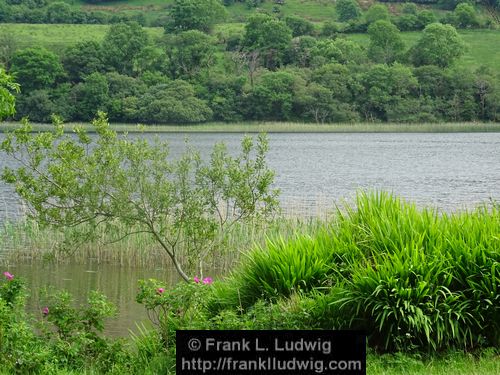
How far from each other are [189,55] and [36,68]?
901 inches

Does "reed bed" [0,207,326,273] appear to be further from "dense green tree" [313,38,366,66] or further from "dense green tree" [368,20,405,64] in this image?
"dense green tree" [368,20,405,64]

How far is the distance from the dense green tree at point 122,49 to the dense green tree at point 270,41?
67.5 feet

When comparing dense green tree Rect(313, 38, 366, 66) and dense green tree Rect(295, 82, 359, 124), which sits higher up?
dense green tree Rect(313, 38, 366, 66)

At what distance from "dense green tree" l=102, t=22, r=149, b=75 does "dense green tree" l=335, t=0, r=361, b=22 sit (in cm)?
6396

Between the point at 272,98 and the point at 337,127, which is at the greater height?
the point at 272,98

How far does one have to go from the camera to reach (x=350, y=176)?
184 feet

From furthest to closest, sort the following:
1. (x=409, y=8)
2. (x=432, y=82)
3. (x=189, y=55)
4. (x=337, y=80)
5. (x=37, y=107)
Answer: (x=409, y=8)
(x=189, y=55)
(x=432, y=82)
(x=337, y=80)
(x=37, y=107)

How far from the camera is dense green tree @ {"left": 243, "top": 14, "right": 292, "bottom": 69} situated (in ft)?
468

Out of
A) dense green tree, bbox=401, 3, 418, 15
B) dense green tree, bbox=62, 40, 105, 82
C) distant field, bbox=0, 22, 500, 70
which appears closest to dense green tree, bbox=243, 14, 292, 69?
distant field, bbox=0, 22, 500, 70

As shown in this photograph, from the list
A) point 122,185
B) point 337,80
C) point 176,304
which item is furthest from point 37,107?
point 176,304

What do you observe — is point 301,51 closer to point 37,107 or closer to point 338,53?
point 338,53

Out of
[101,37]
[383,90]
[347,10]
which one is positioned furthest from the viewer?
[347,10]

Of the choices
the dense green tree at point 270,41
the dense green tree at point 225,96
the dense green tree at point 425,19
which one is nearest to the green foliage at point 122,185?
the dense green tree at point 225,96

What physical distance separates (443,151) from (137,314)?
6385 centimetres
